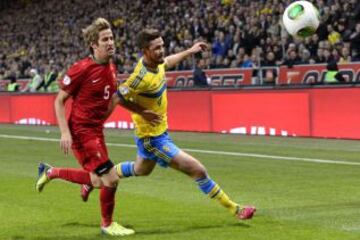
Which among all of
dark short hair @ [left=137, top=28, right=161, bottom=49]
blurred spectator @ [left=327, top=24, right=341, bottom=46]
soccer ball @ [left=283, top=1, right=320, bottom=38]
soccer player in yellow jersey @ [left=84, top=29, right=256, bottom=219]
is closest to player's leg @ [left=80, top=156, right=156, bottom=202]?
soccer player in yellow jersey @ [left=84, top=29, right=256, bottom=219]

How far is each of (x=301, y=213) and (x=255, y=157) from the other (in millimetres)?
6727

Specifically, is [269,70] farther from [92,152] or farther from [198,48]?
[92,152]

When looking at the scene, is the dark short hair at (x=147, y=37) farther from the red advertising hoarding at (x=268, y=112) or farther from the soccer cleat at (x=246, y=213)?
the red advertising hoarding at (x=268, y=112)

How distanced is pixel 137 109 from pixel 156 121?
329mm

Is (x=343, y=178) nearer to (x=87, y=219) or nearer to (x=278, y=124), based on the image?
(x=87, y=219)

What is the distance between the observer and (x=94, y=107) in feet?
25.8

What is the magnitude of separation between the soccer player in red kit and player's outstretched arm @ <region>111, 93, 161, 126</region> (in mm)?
92

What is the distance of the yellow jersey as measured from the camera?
27.8 feet

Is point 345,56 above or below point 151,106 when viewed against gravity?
below

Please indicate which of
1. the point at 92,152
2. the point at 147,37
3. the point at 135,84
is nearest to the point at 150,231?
the point at 92,152

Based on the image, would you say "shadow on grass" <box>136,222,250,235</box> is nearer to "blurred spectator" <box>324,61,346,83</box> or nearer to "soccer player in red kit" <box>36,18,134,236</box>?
"soccer player in red kit" <box>36,18,134,236</box>

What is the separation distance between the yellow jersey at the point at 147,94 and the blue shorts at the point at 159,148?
5 centimetres

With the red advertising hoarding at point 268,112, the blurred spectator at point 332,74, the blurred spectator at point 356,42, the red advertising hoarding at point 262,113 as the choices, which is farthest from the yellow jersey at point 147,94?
the blurred spectator at point 356,42

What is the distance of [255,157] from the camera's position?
1567 centimetres
